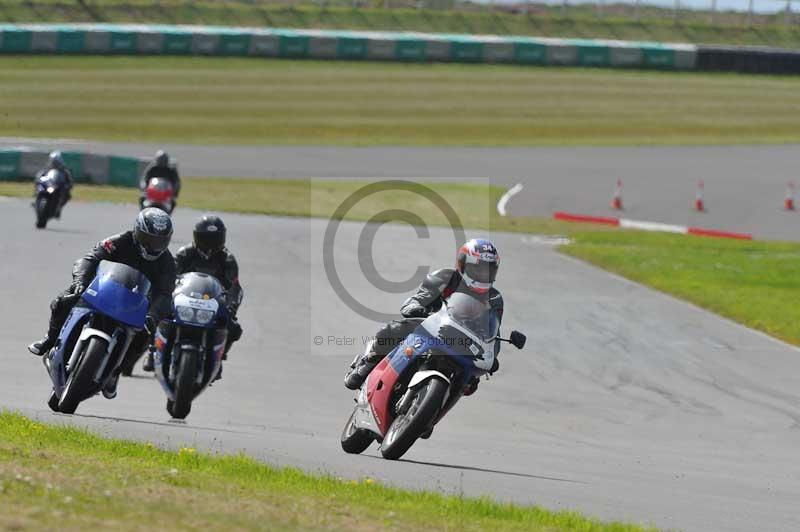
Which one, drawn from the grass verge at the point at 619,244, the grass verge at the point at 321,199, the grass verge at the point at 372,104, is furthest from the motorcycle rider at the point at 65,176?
the grass verge at the point at 372,104

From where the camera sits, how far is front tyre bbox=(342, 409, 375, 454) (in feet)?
36.1

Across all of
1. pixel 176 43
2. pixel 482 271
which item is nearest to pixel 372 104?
pixel 176 43

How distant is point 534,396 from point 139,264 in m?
5.06

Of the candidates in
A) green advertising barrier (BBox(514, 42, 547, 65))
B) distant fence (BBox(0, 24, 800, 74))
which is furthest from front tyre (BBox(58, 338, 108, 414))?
green advertising barrier (BBox(514, 42, 547, 65))

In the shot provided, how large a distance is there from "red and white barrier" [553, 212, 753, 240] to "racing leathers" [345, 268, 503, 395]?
2315 centimetres

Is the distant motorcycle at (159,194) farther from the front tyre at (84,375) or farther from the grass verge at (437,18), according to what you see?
the grass verge at (437,18)

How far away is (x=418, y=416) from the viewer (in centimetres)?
1008

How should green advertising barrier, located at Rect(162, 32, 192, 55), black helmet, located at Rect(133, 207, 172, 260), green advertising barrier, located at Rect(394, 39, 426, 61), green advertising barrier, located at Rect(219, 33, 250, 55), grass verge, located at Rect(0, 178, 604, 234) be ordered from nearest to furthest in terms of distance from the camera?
black helmet, located at Rect(133, 207, 172, 260) < grass verge, located at Rect(0, 178, 604, 234) < green advertising barrier, located at Rect(162, 32, 192, 55) < green advertising barrier, located at Rect(219, 33, 250, 55) < green advertising barrier, located at Rect(394, 39, 426, 61)

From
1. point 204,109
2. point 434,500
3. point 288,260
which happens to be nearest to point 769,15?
point 204,109

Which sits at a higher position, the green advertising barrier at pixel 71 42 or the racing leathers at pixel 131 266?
the green advertising barrier at pixel 71 42

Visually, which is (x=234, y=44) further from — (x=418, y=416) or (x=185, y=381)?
(x=418, y=416)

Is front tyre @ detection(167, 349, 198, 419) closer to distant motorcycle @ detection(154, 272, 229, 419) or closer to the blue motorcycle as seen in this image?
distant motorcycle @ detection(154, 272, 229, 419)

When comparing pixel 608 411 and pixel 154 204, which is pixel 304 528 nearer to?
pixel 608 411

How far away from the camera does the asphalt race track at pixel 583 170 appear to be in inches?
1462
